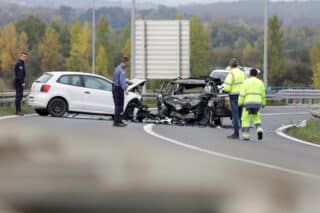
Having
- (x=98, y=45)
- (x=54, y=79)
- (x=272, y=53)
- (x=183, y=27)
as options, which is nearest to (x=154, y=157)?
(x=54, y=79)

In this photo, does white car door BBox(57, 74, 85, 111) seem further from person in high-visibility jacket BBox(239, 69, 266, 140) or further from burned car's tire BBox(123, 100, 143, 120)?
person in high-visibility jacket BBox(239, 69, 266, 140)

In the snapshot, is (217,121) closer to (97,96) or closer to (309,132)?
(97,96)

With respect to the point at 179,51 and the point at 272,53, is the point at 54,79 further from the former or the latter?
the point at 272,53

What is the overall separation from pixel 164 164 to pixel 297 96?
36123 millimetres

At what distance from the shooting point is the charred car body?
2370 centimetres

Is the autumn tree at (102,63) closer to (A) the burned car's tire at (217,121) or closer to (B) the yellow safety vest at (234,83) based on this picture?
(A) the burned car's tire at (217,121)

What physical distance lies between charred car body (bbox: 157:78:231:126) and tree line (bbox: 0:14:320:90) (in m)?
66.9

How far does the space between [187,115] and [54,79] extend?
4.18 meters

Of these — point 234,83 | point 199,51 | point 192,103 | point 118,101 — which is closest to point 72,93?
point 118,101

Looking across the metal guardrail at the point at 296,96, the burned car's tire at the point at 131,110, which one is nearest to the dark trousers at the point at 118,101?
the burned car's tire at the point at 131,110

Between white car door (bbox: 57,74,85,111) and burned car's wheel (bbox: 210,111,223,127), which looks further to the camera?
white car door (bbox: 57,74,85,111)

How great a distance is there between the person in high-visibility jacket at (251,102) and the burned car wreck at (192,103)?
4.17m

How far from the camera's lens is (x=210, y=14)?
452 ft

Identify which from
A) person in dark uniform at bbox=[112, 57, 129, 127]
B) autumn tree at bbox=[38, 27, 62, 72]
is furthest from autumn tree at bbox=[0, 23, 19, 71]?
person in dark uniform at bbox=[112, 57, 129, 127]
